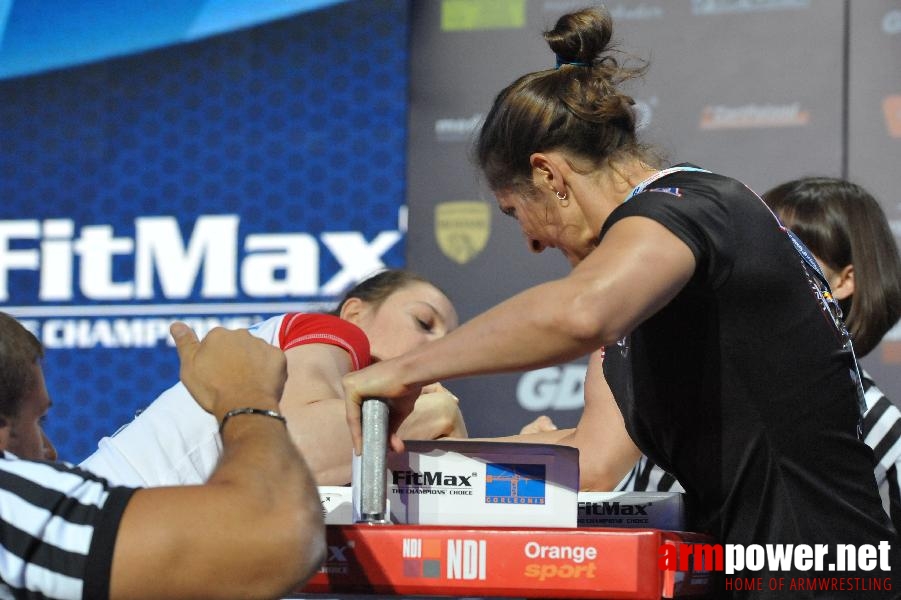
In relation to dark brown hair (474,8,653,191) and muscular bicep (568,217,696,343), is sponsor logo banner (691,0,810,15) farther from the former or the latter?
muscular bicep (568,217,696,343)

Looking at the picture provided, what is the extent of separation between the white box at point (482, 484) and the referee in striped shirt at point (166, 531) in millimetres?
285

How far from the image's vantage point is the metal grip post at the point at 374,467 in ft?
4.30

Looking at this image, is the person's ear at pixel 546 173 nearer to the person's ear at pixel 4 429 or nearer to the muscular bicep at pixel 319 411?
the muscular bicep at pixel 319 411

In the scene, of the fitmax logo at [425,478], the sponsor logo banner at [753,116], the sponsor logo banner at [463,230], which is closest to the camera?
the fitmax logo at [425,478]

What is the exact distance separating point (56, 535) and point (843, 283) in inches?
63.3

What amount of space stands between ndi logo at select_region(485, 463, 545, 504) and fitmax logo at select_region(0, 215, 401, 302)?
2.68 metres

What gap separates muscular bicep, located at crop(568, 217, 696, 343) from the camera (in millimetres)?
1220

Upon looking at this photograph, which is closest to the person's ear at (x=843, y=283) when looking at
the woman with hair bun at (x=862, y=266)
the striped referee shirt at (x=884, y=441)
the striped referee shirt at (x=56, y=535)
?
the woman with hair bun at (x=862, y=266)

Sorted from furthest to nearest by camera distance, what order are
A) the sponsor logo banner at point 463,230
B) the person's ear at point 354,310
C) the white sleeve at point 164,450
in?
the sponsor logo banner at point 463,230
the person's ear at point 354,310
the white sleeve at point 164,450

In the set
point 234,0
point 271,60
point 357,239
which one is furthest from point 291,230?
point 234,0

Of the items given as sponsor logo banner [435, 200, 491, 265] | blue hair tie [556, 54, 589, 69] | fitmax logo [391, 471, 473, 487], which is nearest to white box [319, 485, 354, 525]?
fitmax logo [391, 471, 473, 487]

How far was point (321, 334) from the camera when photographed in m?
2.00

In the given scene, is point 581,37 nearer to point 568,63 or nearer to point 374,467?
point 568,63

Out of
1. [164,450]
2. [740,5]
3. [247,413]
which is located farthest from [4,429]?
[740,5]
